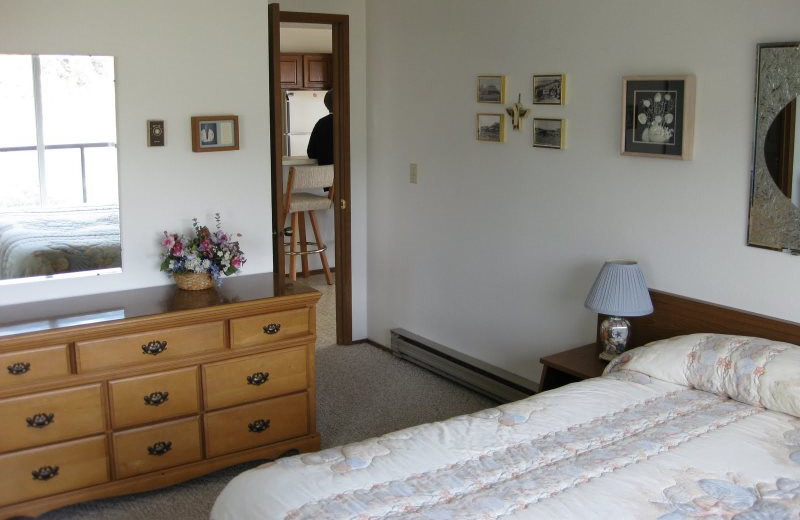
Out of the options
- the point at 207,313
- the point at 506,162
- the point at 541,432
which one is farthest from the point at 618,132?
the point at 207,313

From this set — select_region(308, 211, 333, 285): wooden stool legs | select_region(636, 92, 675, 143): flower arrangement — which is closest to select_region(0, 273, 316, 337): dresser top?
select_region(636, 92, 675, 143): flower arrangement

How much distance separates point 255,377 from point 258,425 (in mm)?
216

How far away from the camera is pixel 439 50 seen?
4.77 metres

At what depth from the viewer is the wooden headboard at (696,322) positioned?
10.5ft

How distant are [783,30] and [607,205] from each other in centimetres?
105

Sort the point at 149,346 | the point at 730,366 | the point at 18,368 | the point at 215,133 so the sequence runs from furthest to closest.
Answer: the point at 215,133
the point at 149,346
the point at 18,368
the point at 730,366

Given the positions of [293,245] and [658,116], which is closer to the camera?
[658,116]

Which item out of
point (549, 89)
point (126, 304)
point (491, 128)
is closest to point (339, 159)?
point (491, 128)

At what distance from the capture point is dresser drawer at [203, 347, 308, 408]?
11.8 ft

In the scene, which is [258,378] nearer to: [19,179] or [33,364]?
[33,364]

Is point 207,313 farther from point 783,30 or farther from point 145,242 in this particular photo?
point 783,30

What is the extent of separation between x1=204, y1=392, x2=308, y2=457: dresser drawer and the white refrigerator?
15.3ft

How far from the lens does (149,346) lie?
3.41m

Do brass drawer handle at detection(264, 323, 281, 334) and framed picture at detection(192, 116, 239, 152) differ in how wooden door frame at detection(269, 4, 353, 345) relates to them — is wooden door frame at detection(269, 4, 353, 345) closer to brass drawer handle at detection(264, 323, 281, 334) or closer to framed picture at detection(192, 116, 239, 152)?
framed picture at detection(192, 116, 239, 152)
